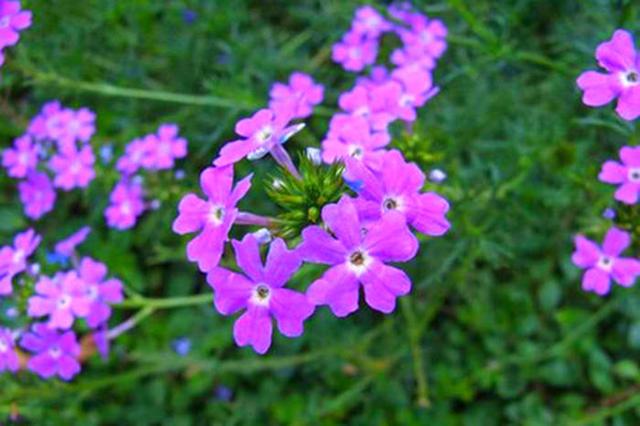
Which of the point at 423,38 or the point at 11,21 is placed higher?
the point at 423,38

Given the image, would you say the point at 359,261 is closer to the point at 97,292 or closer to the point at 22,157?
the point at 97,292

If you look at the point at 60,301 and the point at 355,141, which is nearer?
the point at 355,141

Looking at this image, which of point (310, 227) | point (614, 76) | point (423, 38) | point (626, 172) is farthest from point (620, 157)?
point (310, 227)

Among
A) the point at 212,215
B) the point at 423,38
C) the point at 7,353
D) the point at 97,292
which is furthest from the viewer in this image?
the point at 423,38

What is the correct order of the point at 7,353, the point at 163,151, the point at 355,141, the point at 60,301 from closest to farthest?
1. the point at 355,141
2. the point at 7,353
3. the point at 60,301
4. the point at 163,151

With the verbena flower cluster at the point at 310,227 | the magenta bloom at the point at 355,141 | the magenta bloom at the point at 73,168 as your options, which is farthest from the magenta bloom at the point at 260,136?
the magenta bloom at the point at 73,168

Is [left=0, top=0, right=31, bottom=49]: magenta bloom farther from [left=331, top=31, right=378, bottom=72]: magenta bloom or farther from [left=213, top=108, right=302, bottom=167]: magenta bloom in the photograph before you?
[left=331, top=31, right=378, bottom=72]: magenta bloom

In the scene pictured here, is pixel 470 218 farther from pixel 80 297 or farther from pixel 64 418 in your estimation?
pixel 64 418

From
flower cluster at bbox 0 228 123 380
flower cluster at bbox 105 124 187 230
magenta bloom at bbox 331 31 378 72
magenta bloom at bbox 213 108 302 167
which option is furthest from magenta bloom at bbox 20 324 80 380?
magenta bloom at bbox 331 31 378 72

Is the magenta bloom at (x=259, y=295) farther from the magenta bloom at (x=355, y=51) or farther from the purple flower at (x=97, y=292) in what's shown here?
the magenta bloom at (x=355, y=51)
